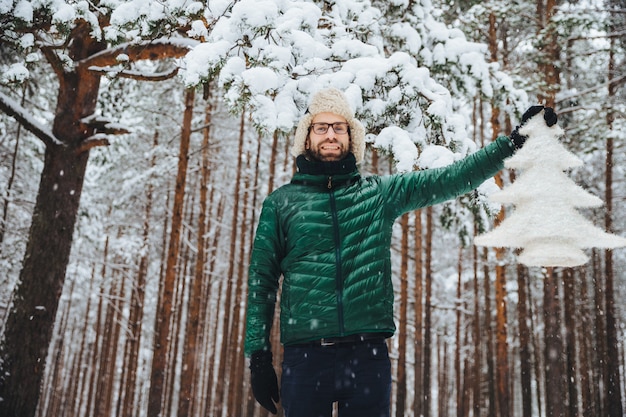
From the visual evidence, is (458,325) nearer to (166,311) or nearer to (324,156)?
(166,311)

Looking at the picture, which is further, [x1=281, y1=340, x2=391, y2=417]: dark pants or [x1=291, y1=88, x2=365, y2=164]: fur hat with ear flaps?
[x1=291, y1=88, x2=365, y2=164]: fur hat with ear flaps

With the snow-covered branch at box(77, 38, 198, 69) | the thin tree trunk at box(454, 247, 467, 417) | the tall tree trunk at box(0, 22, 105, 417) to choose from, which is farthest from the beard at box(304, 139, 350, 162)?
the thin tree trunk at box(454, 247, 467, 417)

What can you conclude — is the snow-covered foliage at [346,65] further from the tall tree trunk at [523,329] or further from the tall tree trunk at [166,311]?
the tall tree trunk at [523,329]

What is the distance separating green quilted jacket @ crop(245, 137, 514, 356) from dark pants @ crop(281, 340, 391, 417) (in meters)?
0.09

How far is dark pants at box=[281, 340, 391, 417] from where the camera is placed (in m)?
2.27

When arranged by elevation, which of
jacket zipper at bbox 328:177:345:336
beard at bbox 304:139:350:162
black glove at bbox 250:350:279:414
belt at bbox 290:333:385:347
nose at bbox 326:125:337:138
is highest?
nose at bbox 326:125:337:138

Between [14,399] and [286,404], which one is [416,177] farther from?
[14,399]

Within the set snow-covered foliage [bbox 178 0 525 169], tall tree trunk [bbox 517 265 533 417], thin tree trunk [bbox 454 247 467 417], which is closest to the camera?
snow-covered foliage [bbox 178 0 525 169]

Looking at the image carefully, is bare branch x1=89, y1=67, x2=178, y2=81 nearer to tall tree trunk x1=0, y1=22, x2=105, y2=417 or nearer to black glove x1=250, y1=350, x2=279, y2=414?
tall tree trunk x1=0, y1=22, x2=105, y2=417

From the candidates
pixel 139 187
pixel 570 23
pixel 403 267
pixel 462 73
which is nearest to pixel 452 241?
pixel 403 267

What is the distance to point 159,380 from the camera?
11.2m

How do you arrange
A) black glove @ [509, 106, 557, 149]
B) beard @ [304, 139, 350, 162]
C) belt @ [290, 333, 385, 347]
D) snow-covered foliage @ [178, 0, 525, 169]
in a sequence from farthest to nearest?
1. snow-covered foliage @ [178, 0, 525, 169]
2. beard @ [304, 139, 350, 162]
3. belt @ [290, 333, 385, 347]
4. black glove @ [509, 106, 557, 149]

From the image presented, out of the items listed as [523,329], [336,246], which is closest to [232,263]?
[523,329]

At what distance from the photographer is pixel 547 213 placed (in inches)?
78.2
